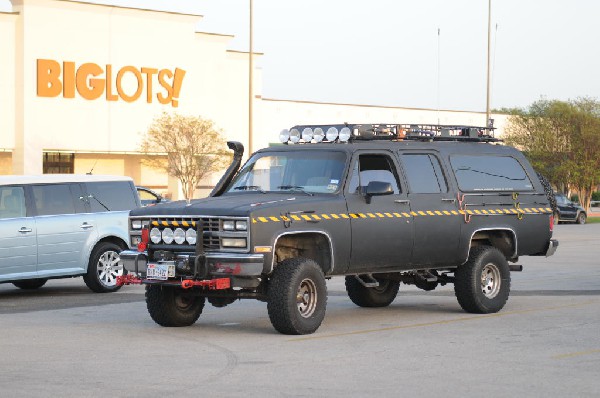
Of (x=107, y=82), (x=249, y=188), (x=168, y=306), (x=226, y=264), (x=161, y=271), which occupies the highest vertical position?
(x=107, y=82)

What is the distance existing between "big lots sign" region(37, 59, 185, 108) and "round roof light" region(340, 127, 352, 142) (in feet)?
155

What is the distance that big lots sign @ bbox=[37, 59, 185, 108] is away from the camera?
60375 millimetres

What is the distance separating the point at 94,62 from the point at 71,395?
54.1 meters

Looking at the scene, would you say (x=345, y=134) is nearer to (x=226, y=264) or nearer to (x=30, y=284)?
(x=226, y=264)

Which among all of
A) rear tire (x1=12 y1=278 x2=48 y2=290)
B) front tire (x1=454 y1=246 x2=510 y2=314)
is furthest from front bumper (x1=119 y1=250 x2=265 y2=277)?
rear tire (x1=12 y1=278 x2=48 y2=290)

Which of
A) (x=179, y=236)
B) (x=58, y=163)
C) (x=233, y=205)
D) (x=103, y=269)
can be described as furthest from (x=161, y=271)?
(x=58, y=163)

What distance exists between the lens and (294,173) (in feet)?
47.5

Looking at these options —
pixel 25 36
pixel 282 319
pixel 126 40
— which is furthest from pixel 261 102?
pixel 282 319

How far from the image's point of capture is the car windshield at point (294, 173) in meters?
14.2

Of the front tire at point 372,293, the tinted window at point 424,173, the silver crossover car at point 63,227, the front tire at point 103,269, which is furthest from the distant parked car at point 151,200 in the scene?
the tinted window at point 424,173

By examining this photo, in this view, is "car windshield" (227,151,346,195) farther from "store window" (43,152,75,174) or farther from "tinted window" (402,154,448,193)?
"store window" (43,152,75,174)

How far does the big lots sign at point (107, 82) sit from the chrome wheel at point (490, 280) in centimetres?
4711

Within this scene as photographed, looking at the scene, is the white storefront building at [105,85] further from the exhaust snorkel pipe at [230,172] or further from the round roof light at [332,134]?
the round roof light at [332,134]

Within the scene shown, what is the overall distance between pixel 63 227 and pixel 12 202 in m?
0.96
